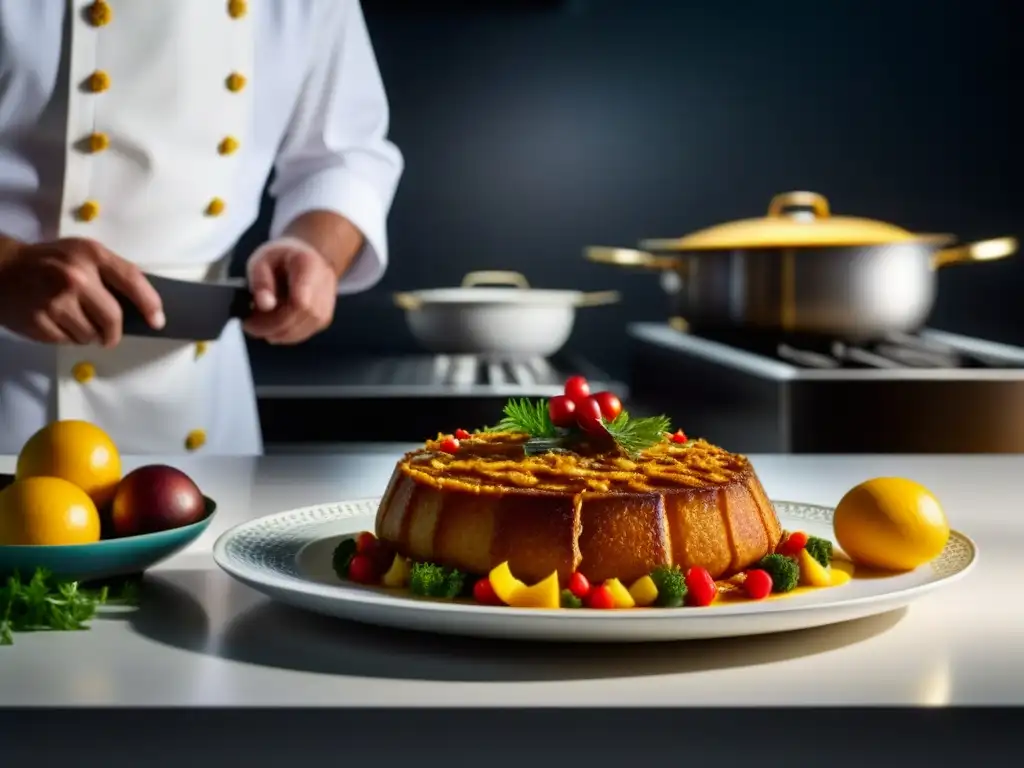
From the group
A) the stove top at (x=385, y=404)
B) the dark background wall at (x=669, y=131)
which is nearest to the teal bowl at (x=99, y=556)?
the stove top at (x=385, y=404)

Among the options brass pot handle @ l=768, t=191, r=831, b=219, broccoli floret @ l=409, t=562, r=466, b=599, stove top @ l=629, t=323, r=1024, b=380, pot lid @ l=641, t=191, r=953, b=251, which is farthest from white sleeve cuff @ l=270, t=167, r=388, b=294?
broccoli floret @ l=409, t=562, r=466, b=599

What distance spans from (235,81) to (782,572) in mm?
1145

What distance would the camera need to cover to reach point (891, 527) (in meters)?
Answer: 0.84

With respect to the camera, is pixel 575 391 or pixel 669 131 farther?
pixel 669 131

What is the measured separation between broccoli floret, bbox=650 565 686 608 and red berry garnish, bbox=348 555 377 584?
0.54ft

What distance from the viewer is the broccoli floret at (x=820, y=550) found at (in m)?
0.86

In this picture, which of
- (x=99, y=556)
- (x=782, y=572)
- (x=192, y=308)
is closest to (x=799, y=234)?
(x=192, y=308)

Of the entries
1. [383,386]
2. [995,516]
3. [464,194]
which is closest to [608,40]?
[464,194]

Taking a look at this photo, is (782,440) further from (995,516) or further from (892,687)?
(892,687)

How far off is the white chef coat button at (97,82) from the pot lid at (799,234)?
1068 mm

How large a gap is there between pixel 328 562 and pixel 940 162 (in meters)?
2.70

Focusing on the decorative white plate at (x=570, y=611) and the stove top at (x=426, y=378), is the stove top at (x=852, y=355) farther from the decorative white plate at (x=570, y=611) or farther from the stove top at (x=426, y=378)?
the decorative white plate at (x=570, y=611)

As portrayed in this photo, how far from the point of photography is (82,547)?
2.64 feet

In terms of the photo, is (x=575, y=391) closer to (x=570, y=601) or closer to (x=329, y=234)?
(x=570, y=601)
